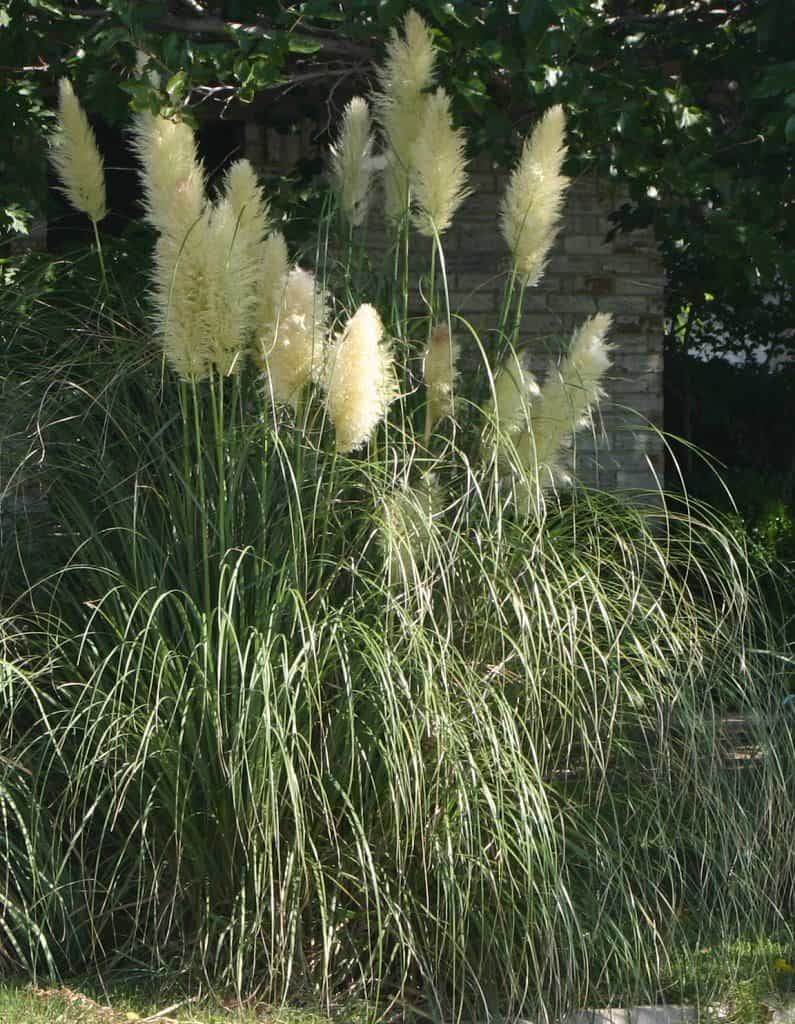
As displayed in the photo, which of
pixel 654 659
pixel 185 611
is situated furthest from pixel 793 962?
pixel 185 611

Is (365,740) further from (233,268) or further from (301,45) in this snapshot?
(301,45)

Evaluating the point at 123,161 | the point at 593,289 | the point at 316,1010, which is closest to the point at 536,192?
the point at 316,1010

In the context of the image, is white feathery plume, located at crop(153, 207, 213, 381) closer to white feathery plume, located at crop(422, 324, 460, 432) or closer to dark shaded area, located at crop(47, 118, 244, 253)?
white feathery plume, located at crop(422, 324, 460, 432)

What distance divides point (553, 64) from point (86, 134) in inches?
71.3

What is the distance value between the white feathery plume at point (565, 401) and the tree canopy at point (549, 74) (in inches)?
45.5

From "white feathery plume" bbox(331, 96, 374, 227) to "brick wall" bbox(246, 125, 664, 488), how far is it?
11.3 ft

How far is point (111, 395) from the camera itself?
4141 millimetres

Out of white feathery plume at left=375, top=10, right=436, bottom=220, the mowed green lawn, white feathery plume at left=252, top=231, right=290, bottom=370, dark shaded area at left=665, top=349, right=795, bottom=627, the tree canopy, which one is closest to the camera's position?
the mowed green lawn

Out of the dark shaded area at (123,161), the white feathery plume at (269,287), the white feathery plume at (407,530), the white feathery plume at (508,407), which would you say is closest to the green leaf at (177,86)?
the white feathery plume at (269,287)

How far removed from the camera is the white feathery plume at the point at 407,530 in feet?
12.1

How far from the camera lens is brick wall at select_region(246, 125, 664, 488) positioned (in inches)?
305

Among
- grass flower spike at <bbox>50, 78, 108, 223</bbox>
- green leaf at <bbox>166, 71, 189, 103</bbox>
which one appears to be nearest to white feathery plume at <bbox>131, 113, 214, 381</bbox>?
grass flower spike at <bbox>50, 78, 108, 223</bbox>

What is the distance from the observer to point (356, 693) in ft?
11.9

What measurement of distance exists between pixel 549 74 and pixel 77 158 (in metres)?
1.83
